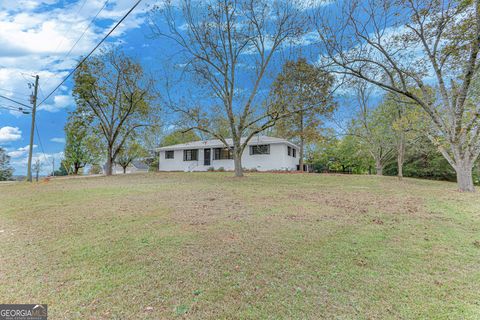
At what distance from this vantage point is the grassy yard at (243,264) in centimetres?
243

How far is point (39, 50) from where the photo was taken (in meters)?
11.4

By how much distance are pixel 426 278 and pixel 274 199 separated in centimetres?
540

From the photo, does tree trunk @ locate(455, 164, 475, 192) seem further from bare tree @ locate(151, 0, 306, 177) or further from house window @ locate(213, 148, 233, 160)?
house window @ locate(213, 148, 233, 160)

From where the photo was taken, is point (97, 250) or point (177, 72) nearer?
point (97, 250)

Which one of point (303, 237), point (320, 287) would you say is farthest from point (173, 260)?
point (303, 237)

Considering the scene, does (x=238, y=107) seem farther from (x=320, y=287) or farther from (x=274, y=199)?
(x=320, y=287)

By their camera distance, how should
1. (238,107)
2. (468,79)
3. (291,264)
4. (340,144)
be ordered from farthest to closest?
(340,144) → (238,107) → (468,79) → (291,264)

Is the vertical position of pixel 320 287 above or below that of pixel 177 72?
below

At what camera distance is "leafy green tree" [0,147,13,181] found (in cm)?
3765

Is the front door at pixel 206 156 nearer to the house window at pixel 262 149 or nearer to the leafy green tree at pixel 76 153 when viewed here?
the house window at pixel 262 149

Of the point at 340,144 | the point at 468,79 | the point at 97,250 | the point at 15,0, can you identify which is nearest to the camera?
the point at 97,250

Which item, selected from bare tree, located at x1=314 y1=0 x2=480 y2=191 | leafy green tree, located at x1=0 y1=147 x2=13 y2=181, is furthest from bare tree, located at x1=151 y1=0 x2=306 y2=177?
leafy green tree, located at x1=0 y1=147 x2=13 y2=181

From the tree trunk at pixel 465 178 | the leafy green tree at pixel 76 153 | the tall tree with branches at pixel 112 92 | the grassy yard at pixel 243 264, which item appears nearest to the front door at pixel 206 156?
the tall tree with branches at pixel 112 92

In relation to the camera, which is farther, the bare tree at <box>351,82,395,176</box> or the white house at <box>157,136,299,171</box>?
the white house at <box>157,136,299,171</box>
